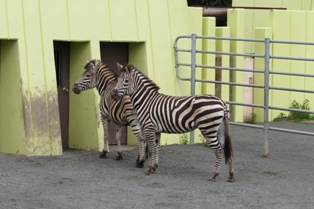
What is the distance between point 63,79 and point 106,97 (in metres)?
1.32

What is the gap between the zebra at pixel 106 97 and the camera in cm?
1245

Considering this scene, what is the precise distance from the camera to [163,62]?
14.3 metres

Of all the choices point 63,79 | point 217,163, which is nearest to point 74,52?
point 63,79

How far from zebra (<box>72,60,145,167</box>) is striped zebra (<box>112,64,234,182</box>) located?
2.19 ft

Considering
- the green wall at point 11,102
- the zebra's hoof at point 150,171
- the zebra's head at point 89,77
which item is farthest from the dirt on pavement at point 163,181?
the zebra's head at point 89,77

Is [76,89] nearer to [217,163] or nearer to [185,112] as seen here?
[185,112]

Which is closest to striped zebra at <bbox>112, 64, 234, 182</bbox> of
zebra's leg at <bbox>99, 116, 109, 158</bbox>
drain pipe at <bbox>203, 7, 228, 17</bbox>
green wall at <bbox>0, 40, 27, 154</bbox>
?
zebra's leg at <bbox>99, 116, 109, 158</bbox>

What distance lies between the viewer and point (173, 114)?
37.6 feet

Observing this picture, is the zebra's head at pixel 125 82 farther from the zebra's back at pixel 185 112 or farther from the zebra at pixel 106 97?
the zebra at pixel 106 97

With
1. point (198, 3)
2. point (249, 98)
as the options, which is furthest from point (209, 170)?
point (198, 3)

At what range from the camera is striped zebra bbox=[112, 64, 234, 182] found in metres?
11.1

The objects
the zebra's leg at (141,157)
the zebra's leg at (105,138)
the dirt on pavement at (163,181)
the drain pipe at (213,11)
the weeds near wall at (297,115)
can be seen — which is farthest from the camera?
the drain pipe at (213,11)

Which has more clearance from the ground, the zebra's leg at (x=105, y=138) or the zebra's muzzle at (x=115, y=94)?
the zebra's muzzle at (x=115, y=94)

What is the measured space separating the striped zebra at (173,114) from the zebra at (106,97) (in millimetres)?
669
